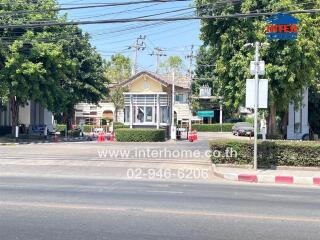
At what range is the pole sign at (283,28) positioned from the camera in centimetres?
2539

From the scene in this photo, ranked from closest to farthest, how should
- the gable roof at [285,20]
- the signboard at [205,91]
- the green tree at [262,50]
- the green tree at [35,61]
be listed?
the gable roof at [285,20]
the green tree at [262,50]
the green tree at [35,61]
the signboard at [205,91]

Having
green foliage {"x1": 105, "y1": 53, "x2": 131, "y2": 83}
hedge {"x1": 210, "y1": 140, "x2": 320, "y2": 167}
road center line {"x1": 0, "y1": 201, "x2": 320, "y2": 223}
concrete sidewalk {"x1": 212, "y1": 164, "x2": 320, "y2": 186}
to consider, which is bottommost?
concrete sidewalk {"x1": 212, "y1": 164, "x2": 320, "y2": 186}

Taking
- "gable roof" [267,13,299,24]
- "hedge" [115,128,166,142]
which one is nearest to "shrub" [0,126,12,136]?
"hedge" [115,128,166,142]

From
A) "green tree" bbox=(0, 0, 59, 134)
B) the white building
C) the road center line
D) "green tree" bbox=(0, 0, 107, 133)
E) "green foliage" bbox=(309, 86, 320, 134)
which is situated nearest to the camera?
the road center line

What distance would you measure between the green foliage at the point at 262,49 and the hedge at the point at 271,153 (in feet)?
26.7

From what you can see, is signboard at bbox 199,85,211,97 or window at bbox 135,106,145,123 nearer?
window at bbox 135,106,145,123

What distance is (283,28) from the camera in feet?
84.2

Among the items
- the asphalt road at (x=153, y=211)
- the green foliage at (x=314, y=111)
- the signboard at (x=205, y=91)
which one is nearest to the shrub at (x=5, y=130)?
the green foliage at (x=314, y=111)

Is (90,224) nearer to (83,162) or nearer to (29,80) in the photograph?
(83,162)

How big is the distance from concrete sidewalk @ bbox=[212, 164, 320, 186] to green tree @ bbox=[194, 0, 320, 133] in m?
→ 9.32

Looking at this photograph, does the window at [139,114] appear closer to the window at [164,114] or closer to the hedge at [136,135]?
the window at [164,114]

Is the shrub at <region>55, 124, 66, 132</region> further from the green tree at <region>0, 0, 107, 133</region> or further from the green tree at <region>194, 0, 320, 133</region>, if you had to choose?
the green tree at <region>194, 0, 320, 133</region>

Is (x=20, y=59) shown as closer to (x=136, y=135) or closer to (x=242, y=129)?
(x=136, y=135)

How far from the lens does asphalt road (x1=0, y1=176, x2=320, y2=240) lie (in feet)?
24.8
